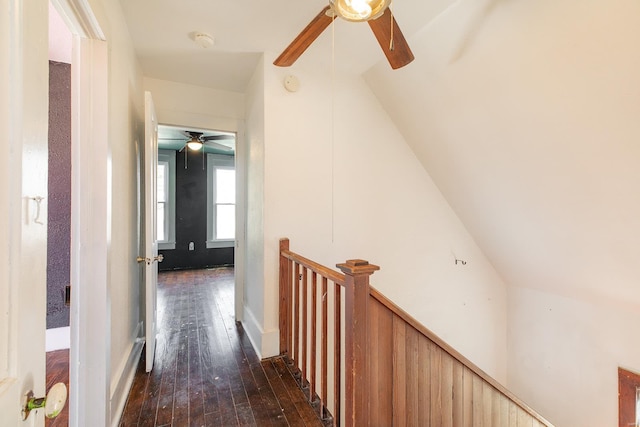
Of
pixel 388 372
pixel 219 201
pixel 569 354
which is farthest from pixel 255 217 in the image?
pixel 219 201

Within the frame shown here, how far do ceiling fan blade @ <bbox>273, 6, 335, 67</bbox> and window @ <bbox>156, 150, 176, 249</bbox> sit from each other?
460cm

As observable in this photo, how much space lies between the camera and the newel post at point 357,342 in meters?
1.37

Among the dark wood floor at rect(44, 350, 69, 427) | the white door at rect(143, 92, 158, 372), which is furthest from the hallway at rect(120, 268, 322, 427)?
the dark wood floor at rect(44, 350, 69, 427)

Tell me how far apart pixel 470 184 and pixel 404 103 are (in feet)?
3.31

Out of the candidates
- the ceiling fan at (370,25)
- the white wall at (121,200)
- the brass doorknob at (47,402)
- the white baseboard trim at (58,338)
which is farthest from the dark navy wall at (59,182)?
the brass doorknob at (47,402)

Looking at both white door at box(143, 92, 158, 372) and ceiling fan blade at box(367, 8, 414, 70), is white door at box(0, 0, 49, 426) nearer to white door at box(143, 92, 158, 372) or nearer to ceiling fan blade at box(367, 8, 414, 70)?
ceiling fan blade at box(367, 8, 414, 70)

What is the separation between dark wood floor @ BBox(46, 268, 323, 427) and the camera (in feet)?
5.46

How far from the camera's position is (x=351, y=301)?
138cm

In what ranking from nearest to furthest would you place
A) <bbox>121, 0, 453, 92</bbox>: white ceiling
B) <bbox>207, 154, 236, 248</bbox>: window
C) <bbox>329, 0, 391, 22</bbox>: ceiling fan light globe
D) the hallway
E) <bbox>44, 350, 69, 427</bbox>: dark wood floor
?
<bbox>329, 0, 391, 22</bbox>: ceiling fan light globe, the hallway, <bbox>121, 0, 453, 92</bbox>: white ceiling, <bbox>44, 350, 69, 427</bbox>: dark wood floor, <bbox>207, 154, 236, 248</bbox>: window

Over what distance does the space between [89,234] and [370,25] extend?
5.65ft

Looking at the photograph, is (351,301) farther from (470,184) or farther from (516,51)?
(470,184)

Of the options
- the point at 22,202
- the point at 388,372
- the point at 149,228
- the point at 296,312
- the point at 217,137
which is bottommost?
the point at 388,372

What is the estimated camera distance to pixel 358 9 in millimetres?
1187

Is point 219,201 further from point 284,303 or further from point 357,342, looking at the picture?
point 357,342
